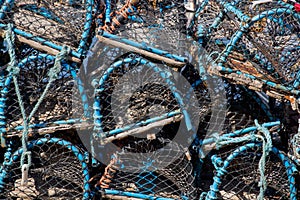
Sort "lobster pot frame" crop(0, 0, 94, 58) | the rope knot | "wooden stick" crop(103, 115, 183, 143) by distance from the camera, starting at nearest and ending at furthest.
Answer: the rope knot, "lobster pot frame" crop(0, 0, 94, 58), "wooden stick" crop(103, 115, 183, 143)

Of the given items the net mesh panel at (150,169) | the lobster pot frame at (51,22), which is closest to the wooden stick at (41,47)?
the lobster pot frame at (51,22)

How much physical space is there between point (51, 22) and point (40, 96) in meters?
0.49

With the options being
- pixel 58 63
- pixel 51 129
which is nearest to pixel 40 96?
pixel 51 129

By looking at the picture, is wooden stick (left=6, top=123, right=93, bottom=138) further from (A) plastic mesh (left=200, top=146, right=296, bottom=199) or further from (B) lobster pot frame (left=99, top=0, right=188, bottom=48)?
(A) plastic mesh (left=200, top=146, right=296, bottom=199)

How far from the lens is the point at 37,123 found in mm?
2756

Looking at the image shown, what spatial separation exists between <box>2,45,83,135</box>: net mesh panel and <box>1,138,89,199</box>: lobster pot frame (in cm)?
16

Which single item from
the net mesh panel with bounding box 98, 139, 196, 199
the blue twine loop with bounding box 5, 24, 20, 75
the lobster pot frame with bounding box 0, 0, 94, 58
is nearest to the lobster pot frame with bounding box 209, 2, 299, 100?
the net mesh panel with bounding box 98, 139, 196, 199

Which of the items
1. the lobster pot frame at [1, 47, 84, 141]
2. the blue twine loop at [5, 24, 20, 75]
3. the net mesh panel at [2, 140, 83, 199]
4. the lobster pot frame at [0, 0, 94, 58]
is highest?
the lobster pot frame at [0, 0, 94, 58]

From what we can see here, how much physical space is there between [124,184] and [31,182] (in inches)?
24.6

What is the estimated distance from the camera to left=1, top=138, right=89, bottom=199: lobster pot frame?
8.68 ft

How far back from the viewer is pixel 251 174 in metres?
2.93

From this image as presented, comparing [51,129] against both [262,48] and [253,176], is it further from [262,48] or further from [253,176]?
[262,48]

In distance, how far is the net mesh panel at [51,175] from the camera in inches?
108

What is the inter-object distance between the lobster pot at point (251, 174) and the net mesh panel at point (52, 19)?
1.13 meters
